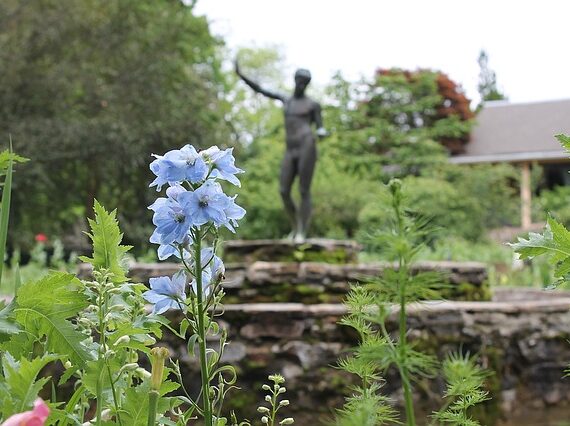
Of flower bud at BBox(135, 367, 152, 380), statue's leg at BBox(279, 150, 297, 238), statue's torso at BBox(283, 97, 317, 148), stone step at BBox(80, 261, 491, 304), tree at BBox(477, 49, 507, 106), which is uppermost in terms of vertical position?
tree at BBox(477, 49, 507, 106)

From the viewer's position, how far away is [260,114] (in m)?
32.1

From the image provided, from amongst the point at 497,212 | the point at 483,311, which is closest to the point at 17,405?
the point at 483,311

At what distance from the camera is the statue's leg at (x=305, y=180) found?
8.30 m

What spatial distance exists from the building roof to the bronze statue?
1321cm

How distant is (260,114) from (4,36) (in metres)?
17.7

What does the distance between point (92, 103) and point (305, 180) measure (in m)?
9.69

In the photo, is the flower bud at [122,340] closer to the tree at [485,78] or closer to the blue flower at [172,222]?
the blue flower at [172,222]

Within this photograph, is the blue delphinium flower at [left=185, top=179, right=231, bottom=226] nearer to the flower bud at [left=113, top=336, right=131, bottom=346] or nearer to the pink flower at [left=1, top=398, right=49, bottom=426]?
the flower bud at [left=113, top=336, right=131, bottom=346]

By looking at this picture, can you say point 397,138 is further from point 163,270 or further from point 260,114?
point 163,270

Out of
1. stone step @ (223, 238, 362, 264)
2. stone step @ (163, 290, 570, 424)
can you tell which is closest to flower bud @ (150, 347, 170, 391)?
stone step @ (163, 290, 570, 424)

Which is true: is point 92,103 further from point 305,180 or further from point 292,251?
point 292,251

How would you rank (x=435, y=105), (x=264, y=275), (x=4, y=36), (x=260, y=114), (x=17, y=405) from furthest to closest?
(x=260, y=114)
(x=435, y=105)
(x=4, y=36)
(x=264, y=275)
(x=17, y=405)

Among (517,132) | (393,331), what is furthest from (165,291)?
(517,132)

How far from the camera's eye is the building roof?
21.3 metres
